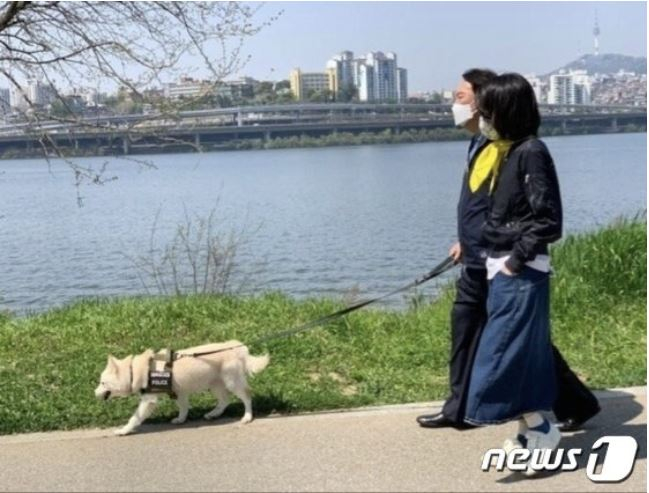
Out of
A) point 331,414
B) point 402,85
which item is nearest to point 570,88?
point 402,85

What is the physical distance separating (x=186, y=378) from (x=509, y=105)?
236 centimetres

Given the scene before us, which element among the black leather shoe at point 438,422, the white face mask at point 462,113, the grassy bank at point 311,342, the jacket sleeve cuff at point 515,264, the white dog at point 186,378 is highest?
the white face mask at point 462,113

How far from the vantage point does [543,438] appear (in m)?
4.54

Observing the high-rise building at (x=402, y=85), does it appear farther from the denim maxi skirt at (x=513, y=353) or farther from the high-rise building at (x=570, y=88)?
the denim maxi skirt at (x=513, y=353)

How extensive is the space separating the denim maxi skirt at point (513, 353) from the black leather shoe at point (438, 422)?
511mm

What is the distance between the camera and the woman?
4.29 meters

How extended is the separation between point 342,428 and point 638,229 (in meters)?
5.98

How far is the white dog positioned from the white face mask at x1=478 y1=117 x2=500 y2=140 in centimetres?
193

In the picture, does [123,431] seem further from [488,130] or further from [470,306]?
[488,130]

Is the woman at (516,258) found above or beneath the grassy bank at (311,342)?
above

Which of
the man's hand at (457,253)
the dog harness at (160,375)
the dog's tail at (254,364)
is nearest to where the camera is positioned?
the man's hand at (457,253)

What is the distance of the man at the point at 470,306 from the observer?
15.4 feet

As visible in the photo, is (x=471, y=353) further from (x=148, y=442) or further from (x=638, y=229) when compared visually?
(x=638, y=229)

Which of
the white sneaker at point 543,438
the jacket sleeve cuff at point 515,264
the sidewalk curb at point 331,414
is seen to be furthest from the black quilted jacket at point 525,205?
the sidewalk curb at point 331,414
